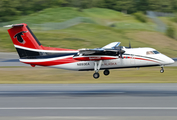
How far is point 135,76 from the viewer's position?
30.6 m

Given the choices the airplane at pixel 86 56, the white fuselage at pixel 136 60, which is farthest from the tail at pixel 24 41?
the white fuselage at pixel 136 60

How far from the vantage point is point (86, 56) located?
2334 cm

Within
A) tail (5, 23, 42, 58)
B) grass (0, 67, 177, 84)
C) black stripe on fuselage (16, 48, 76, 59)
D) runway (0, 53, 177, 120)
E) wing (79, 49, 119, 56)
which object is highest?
tail (5, 23, 42, 58)

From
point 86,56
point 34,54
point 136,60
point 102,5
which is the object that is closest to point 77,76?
point 34,54

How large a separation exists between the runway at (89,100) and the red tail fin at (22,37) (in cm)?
400

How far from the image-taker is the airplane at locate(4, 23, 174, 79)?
23.4 meters

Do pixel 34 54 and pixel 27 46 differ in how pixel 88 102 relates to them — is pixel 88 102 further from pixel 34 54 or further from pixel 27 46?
pixel 27 46

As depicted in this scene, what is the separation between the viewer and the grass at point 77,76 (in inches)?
1133

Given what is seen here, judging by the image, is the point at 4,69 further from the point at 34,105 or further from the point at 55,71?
the point at 34,105

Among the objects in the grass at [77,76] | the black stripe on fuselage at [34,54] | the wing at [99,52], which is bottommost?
the grass at [77,76]

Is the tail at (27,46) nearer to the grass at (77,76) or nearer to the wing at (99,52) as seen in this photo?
the wing at (99,52)

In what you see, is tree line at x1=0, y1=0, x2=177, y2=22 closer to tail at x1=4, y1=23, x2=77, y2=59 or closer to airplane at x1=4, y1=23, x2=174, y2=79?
tail at x1=4, y1=23, x2=77, y2=59

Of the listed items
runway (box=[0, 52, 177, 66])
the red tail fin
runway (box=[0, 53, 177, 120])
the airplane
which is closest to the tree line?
runway (box=[0, 52, 177, 66])

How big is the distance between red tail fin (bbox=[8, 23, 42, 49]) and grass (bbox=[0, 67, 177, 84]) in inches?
191
